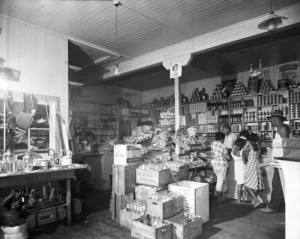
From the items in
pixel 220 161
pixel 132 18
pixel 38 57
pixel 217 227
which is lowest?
pixel 217 227

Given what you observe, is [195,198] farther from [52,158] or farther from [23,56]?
[23,56]

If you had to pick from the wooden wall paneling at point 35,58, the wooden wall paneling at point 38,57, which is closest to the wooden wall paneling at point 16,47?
the wooden wall paneling at point 35,58

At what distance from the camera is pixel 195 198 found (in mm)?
3748

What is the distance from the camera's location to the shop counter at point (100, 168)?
6806 millimetres

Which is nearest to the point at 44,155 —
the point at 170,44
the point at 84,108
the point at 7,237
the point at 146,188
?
the point at 7,237

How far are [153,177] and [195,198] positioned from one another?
0.74m

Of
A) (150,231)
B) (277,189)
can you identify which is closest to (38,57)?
(150,231)

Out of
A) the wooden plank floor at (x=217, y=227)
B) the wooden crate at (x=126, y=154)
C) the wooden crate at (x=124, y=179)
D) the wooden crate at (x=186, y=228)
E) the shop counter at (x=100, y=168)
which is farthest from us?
the shop counter at (x=100, y=168)

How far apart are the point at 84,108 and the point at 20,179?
574 centimetres

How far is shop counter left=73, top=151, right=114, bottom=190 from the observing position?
6.81m

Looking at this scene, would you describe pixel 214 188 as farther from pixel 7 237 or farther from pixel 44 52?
pixel 44 52

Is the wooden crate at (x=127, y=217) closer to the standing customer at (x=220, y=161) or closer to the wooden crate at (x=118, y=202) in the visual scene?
the wooden crate at (x=118, y=202)

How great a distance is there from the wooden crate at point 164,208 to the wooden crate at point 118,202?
69cm

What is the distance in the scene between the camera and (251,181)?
184 inches
